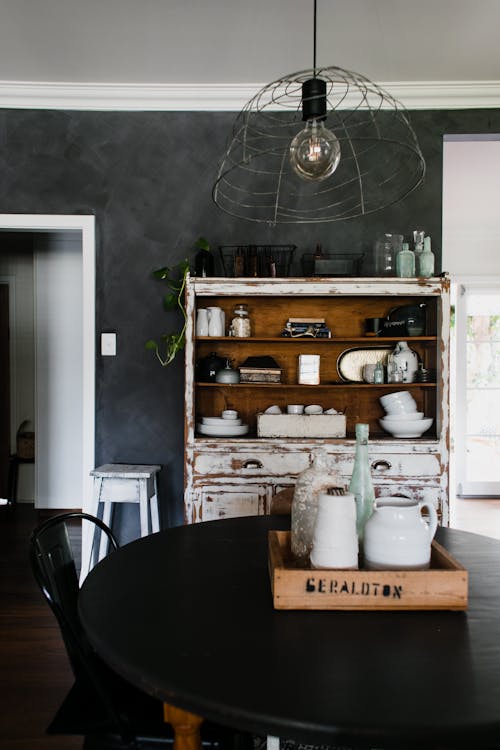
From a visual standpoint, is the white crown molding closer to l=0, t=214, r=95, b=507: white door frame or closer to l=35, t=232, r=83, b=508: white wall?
l=0, t=214, r=95, b=507: white door frame

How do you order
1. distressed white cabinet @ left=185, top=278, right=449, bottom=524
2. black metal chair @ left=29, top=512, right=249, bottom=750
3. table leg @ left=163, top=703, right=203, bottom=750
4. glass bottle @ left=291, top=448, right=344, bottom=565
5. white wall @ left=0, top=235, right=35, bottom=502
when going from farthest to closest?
white wall @ left=0, top=235, right=35, bottom=502, distressed white cabinet @ left=185, top=278, right=449, bottom=524, glass bottle @ left=291, top=448, right=344, bottom=565, black metal chair @ left=29, top=512, right=249, bottom=750, table leg @ left=163, top=703, right=203, bottom=750

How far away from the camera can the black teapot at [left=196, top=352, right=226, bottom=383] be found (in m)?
3.36

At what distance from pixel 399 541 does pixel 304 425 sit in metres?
1.98

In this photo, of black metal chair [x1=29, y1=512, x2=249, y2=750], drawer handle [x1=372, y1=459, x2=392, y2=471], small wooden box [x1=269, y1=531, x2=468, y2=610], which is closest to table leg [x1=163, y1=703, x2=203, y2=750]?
black metal chair [x1=29, y1=512, x2=249, y2=750]

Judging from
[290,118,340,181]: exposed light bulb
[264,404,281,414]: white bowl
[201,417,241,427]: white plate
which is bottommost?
[201,417,241,427]: white plate

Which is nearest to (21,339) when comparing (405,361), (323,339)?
(323,339)

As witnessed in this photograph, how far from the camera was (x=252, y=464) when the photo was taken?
3191 millimetres

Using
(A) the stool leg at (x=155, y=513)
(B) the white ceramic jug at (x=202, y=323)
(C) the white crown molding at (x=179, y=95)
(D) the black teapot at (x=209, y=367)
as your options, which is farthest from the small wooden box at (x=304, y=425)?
(C) the white crown molding at (x=179, y=95)

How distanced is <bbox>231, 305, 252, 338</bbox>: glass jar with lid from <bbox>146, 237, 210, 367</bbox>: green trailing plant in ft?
0.92

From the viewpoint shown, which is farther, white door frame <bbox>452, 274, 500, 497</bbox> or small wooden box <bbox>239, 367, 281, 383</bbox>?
white door frame <bbox>452, 274, 500, 497</bbox>

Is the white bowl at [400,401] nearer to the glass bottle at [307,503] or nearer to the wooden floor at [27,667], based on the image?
the glass bottle at [307,503]

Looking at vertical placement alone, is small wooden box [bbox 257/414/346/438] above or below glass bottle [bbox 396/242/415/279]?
below

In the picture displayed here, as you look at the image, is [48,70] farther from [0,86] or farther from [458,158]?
[458,158]

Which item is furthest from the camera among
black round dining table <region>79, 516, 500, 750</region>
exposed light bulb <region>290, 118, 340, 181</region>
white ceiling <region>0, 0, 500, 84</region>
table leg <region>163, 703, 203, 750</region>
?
white ceiling <region>0, 0, 500, 84</region>
